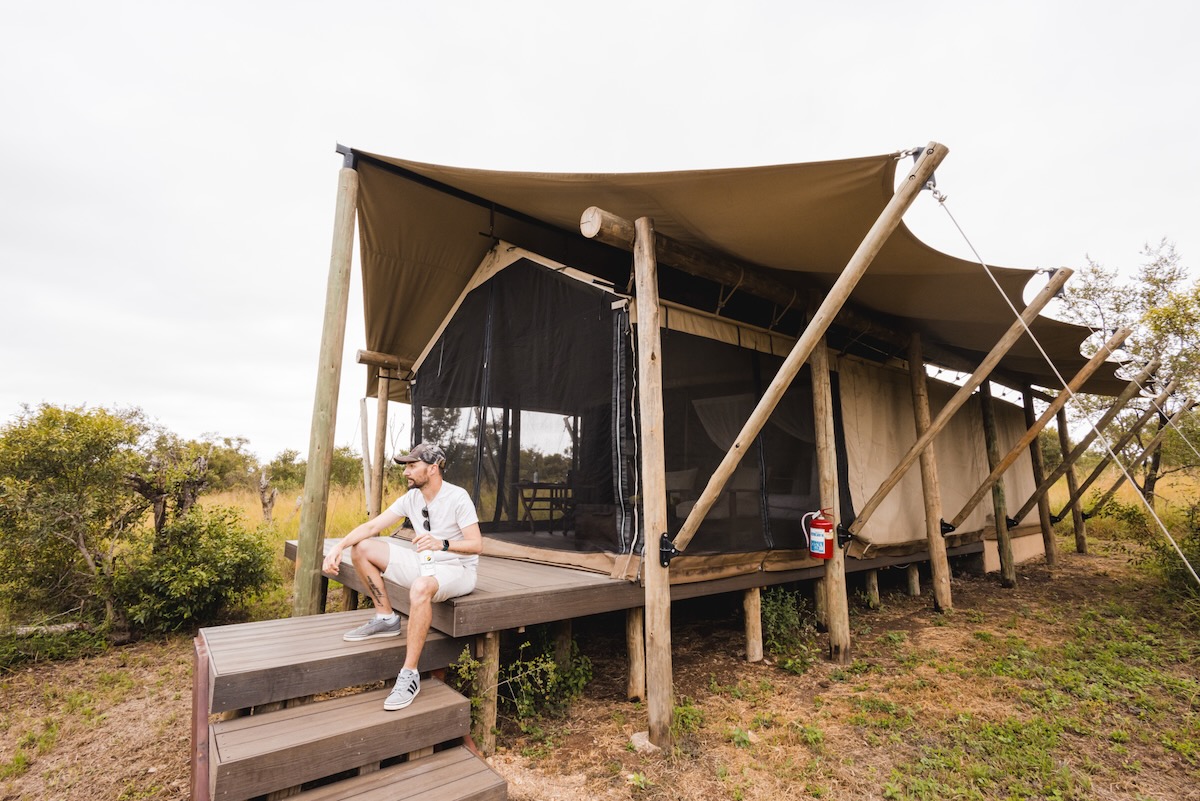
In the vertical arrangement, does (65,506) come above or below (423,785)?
above

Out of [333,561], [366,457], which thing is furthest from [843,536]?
[366,457]

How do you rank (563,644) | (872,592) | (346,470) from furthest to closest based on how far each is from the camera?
A: (346,470) < (872,592) < (563,644)

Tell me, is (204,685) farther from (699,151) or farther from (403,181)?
(699,151)

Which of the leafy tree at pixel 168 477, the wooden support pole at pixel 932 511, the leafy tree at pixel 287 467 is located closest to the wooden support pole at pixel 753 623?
the wooden support pole at pixel 932 511

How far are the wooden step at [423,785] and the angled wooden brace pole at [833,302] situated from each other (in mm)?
1290

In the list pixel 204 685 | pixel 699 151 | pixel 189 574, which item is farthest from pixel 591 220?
pixel 699 151

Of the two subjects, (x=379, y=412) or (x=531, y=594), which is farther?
(x=379, y=412)

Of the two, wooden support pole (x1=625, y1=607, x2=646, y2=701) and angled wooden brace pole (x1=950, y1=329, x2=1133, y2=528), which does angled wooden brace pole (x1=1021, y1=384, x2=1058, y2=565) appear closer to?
angled wooden brace pole (x1=950, y1=329, x2=1133, y2=528)

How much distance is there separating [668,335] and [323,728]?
2711mm

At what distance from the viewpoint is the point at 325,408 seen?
296 cm

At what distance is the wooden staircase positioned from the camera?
1663mm

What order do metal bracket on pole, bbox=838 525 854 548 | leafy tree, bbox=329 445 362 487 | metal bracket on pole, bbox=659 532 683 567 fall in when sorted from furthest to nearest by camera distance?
leafy tree, bbox=329 445 362 487 → metal bracket on pole, bbox=838 525 854 548 → metal bracket on pole, bbox=659 532 683 567

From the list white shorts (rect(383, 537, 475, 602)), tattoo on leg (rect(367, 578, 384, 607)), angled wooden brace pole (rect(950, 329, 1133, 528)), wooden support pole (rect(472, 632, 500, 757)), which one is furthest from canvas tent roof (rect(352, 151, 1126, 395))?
wooden support pole (rect(472, 632, 500, 757))

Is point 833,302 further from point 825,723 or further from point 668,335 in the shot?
point 825,723
